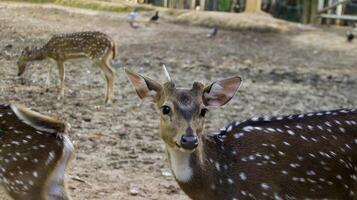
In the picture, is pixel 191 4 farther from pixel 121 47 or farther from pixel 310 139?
pixel 310 139

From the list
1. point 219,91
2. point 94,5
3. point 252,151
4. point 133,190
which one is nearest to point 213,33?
point 94,5

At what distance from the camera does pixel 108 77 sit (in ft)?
28.9

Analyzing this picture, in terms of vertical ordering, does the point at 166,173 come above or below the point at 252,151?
below

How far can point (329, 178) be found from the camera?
3.96m

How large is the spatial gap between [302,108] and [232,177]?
15.2 feet

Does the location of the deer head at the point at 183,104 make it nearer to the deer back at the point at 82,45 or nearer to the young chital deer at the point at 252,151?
the young chital deer at the point at 252,151

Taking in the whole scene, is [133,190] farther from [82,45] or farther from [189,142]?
[82,45]

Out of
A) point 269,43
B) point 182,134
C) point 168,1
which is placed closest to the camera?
point 182,134

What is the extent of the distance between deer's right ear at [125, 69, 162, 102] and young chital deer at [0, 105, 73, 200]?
0.57 meters

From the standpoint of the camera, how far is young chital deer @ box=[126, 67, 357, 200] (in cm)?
385

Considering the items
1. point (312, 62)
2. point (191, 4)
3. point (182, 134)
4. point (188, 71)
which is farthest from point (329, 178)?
point (191, 4)

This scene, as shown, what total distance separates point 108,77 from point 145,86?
4.83 m

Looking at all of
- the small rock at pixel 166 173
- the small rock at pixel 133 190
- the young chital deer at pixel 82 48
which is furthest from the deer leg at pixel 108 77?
the small rock at pixel 133 190

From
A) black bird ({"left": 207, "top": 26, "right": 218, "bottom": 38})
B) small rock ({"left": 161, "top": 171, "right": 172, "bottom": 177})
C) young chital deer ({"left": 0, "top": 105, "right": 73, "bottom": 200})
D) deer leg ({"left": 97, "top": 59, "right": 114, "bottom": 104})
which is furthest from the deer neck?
black bird ({"left": 207, "top": 26, "right": 218, "bottom": 38})
